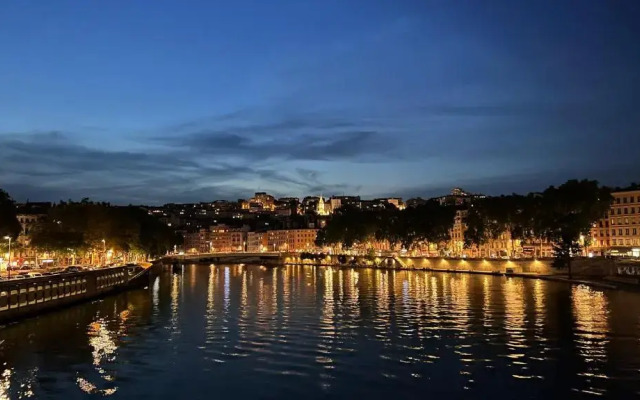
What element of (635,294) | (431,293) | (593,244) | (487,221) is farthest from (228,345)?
(593,244)

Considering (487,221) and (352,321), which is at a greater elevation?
(487,221)

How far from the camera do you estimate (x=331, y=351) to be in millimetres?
36938

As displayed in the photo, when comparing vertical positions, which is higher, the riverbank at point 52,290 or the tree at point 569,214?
the tree at point 569,214

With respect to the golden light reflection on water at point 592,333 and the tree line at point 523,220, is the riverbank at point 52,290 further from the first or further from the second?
the tree line at point 523,220

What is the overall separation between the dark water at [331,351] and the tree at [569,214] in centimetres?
4133

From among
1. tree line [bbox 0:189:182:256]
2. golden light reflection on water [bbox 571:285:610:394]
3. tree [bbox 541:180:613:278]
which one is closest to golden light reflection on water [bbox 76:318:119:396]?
golden light reflection on water [bbox 571:285:610:394]

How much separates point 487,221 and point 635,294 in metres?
64.0

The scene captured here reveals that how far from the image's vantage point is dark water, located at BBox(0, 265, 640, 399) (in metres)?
28.3

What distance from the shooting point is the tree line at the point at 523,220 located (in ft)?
355

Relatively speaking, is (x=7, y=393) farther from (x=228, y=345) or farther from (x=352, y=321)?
(x=352, y=321)

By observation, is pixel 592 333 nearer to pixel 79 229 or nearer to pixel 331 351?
pixel 331 351

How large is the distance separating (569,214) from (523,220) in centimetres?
1386

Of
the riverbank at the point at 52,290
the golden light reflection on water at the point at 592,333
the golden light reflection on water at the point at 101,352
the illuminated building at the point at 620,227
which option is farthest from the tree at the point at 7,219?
the illuminated building at the point at 620,227

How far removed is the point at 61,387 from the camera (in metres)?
28.7
